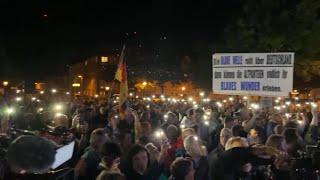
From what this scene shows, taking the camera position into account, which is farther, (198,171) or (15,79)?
(15,79)

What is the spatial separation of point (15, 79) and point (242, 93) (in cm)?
3617

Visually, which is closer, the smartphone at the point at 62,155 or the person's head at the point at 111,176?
the smartphone at the point at 62,155

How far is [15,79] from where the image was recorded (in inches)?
1799

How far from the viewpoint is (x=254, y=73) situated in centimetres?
1176

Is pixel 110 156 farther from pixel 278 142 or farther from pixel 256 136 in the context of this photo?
pixel 256 136

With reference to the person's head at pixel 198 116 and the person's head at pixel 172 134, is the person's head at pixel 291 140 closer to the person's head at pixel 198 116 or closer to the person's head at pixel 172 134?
the person's head at pixel 172 134

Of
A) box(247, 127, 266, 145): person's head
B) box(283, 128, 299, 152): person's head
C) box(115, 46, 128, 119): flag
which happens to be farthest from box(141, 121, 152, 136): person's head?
box(115, 46, 128, 119): flag

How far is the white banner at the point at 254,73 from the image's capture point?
1121 cm

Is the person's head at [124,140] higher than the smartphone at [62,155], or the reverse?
the smartphone at [62,155]

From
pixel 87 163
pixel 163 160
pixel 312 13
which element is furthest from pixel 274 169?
pixel 312 13

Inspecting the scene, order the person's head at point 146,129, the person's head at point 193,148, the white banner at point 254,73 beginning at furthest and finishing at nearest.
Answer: the white banner at point 254,73 → the person's head at point 146,129 → the person's head at point 193,148

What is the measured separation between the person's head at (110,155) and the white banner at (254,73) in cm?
535

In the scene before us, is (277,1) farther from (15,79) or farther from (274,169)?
(274,169)

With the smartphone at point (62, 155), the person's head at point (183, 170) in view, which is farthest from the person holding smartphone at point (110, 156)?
the smartphone at point (62, 155)
